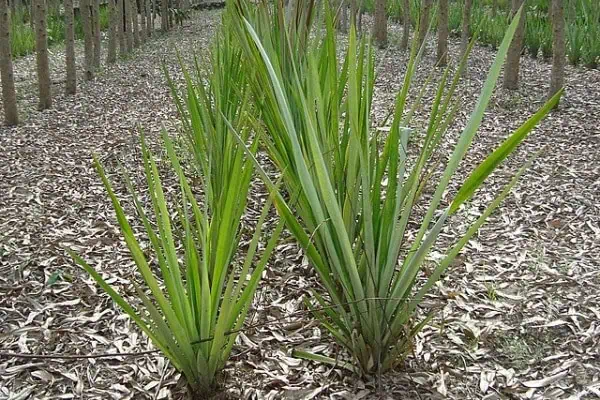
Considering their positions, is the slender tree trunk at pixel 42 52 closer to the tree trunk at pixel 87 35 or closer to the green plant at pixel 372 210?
the tree trunk at pixel 87 35

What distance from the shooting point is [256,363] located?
1639 millimetres

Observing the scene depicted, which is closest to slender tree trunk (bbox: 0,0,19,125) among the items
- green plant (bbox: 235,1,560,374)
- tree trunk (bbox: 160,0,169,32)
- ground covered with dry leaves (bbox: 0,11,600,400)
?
ground covered with dry leaves (bbox: 0,11,600,400)

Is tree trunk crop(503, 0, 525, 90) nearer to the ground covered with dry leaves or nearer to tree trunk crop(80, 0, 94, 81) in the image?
the ground covered with dry leaves

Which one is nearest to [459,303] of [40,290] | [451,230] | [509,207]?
[451,230]

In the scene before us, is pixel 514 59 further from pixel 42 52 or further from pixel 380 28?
pixel 42 52

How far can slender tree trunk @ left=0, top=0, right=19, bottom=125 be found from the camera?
4.18 meters

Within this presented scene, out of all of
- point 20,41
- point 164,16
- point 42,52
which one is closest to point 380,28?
point 42,52

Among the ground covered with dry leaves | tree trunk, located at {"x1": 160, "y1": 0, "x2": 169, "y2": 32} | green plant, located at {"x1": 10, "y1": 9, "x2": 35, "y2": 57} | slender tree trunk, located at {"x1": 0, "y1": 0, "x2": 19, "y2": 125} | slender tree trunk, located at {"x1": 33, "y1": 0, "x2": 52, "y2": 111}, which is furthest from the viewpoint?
tree trunk, located at {"x1": 160, "y1": 0, "x2": 169, "y2": 32}

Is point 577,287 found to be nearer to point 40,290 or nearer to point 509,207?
point 509,207

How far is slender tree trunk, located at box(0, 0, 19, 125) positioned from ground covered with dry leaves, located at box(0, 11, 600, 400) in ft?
3.01

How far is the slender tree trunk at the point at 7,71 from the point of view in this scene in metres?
4.18

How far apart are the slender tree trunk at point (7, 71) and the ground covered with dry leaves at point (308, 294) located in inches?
36.1

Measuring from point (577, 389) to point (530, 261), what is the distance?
772 mm

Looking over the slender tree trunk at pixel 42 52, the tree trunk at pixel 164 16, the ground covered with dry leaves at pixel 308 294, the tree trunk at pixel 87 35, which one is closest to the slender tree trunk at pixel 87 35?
the tree trunk at pixel 87 35
